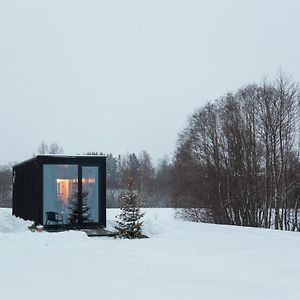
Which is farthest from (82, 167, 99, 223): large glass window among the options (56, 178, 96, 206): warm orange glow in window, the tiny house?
(56, 178, 96, 206): warm orange glow in window

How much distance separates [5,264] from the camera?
7.92 meters

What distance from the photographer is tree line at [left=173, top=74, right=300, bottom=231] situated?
2891 centimetres

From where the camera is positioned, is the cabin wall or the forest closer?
the cabin wall

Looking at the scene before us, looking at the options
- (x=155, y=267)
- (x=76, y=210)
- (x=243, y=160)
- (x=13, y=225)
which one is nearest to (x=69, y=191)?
(x=76, y=210)

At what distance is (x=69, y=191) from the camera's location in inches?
597

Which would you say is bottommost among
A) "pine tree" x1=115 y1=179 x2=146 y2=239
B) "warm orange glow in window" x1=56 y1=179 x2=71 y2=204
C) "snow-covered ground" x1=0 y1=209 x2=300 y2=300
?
"snow-covered ground" x1=0 y1=209 x2=300 y2=300

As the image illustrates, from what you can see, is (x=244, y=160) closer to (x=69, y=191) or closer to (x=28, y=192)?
(x=28, y=192)

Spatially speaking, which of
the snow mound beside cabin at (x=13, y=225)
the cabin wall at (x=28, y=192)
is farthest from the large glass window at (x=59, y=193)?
the snow mound beside cabin at (x=13, y=225)

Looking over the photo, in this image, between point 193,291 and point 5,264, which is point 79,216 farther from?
point 193,291

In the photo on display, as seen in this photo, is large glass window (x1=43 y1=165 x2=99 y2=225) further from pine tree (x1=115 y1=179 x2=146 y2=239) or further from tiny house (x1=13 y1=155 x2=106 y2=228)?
pine tree (x1=115 y1=179 x2=146 y2=239)

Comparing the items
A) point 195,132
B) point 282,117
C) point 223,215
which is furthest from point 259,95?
point 223,215

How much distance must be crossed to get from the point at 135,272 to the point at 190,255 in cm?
202

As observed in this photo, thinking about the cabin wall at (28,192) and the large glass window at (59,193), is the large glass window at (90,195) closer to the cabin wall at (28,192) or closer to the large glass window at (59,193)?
the large glass window at (59,193)

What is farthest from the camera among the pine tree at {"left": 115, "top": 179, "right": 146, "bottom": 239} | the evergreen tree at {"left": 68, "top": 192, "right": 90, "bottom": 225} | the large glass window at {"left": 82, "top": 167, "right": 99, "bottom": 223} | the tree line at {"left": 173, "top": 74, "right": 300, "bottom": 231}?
the tree line at {"left": 173, "top": 74, "right": 300, "bottom": 231}
